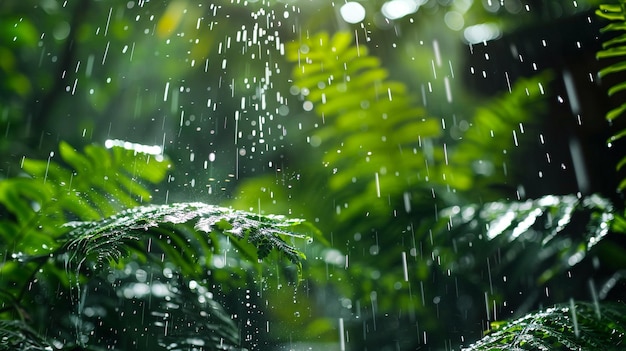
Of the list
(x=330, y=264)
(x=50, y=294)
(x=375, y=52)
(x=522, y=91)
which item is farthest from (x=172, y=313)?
(x=375, y=52)

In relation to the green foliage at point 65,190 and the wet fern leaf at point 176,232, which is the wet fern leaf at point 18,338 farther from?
the green foliage at point 65,190

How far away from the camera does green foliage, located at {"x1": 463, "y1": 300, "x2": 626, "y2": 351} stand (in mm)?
824

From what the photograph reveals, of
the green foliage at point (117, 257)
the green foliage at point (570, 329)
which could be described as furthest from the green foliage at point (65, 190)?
the green foliage at point (570, 329)

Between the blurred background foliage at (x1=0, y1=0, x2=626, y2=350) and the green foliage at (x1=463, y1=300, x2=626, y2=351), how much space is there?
13.6 inches

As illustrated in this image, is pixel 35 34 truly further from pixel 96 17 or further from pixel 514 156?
pixel 514 156

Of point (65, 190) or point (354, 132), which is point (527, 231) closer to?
point (354, 132)

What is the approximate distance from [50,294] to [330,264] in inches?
28.5

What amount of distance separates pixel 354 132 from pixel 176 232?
891 mm

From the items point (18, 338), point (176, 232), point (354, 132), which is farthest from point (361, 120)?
point (18, 338)

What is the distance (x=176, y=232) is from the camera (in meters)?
1.04

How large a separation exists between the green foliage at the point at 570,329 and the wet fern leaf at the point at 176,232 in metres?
0.34

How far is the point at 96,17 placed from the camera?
293cm

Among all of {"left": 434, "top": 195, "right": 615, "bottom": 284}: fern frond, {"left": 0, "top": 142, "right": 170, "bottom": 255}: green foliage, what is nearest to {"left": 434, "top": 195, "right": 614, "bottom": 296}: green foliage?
{"left": 434, "top": 195, "right": 615, "bottom": 284}: fern frond

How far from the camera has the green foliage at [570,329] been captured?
82 centimetres
